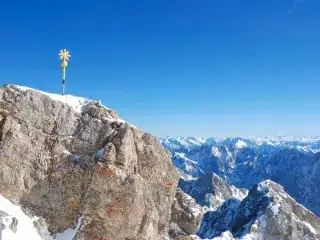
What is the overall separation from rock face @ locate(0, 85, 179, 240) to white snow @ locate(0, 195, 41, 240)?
1668 millimetres

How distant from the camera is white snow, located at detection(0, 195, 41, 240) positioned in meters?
49.8

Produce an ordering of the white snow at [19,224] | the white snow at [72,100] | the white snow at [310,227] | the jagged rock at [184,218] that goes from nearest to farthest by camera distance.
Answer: the white snow at [19,224], the white snow at [72,100], the jagged rock at [184,218], the white snow at [310,227]

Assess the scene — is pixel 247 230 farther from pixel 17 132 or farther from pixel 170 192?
pixel 17 132

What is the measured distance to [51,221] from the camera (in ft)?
188

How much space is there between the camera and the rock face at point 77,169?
2254 inches

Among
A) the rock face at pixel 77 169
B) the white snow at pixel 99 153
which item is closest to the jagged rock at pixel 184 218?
the rock face at pixel 77 169

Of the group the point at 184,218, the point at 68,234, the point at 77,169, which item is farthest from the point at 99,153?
the point at 184,218

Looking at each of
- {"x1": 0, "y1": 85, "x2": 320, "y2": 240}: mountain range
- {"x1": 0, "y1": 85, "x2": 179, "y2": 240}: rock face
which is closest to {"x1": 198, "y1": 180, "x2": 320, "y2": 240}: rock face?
{"x1": 0, "y1": 85, "x2": 320, "y2": 240}: mountain range

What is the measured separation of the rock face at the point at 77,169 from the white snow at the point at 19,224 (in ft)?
5.47

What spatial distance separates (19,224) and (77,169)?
418 inches

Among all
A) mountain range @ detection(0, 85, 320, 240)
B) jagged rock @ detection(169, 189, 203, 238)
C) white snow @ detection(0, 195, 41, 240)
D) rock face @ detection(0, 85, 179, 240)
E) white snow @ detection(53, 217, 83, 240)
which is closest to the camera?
white snow @ detection(0, 195, 41, 240)

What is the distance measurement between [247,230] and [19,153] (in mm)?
108340

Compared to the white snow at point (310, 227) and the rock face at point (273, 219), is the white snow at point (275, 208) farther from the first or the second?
the white snow at point (310, 227)

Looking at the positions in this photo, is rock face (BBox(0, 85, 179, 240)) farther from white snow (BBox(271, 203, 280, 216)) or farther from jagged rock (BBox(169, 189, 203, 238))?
white snow (BBox(271, 203, 280, 216))
